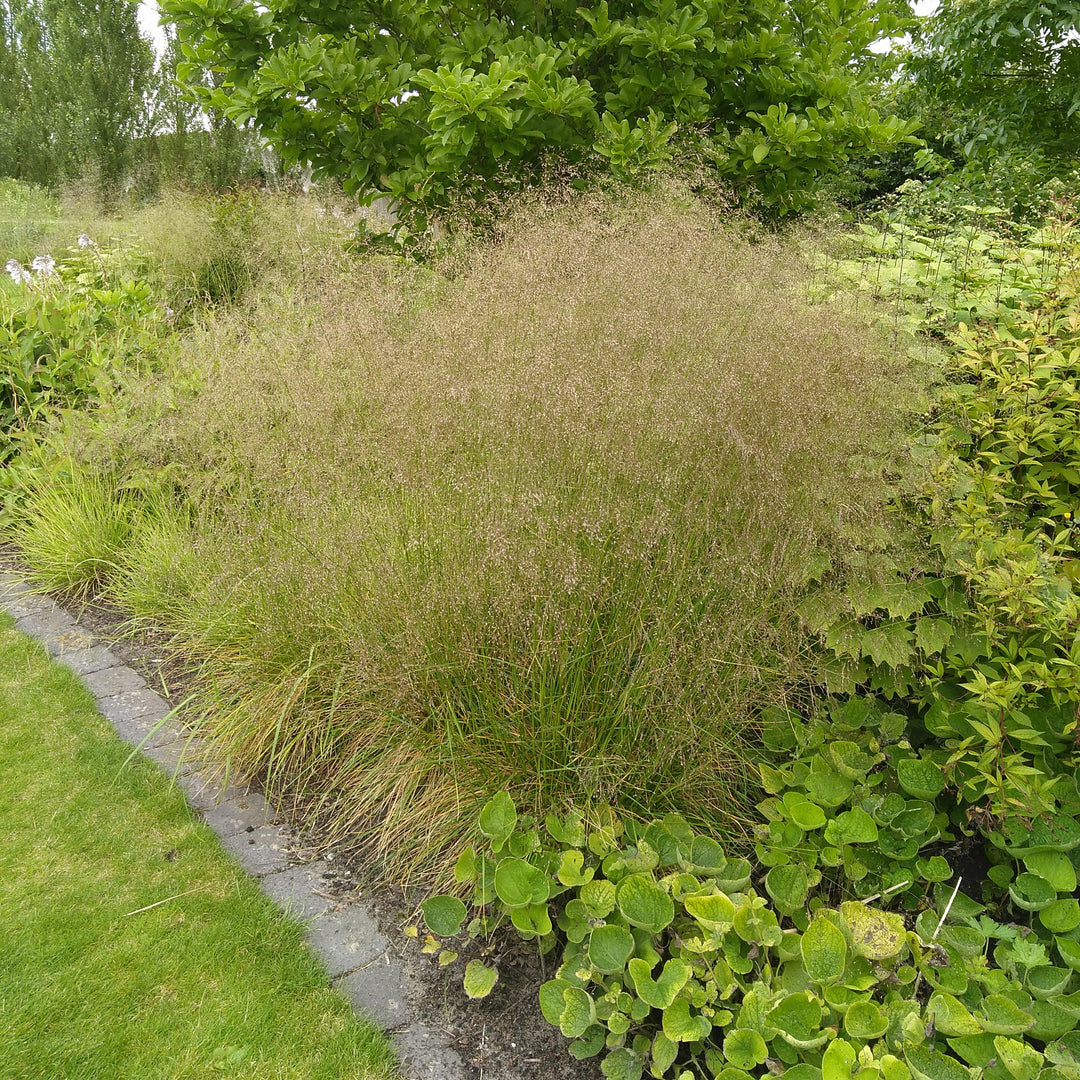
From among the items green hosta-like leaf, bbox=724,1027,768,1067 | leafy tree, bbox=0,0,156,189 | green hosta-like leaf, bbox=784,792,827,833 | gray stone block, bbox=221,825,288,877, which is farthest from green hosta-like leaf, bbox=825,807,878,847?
leafy tree, bbox=0,0,156,189

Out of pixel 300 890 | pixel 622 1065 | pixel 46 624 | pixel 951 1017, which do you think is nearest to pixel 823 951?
pixel 951 1017

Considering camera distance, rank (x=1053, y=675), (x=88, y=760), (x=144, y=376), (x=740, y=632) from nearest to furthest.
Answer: (x=1053, y=675) < (x=740, y=632) < (x=88, y=760) < (x=144, y=376)

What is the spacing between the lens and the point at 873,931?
1.66m

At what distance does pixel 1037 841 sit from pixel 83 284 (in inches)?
278

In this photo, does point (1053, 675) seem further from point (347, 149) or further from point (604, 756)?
point (347, 149)

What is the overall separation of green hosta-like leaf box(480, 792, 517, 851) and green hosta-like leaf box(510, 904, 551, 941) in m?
0.14

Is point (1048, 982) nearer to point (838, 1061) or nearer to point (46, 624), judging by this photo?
point (838, 1061)

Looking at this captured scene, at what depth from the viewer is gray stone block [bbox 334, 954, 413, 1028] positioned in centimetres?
180

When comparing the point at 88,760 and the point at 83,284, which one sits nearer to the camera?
the point at 88,760

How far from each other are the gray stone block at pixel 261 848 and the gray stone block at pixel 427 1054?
0.67m

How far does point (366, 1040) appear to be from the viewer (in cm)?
174

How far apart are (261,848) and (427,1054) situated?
840 mm

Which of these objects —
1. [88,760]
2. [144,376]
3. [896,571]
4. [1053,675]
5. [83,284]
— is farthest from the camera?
[83,284]

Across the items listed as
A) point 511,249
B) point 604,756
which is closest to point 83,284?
point 511,249
